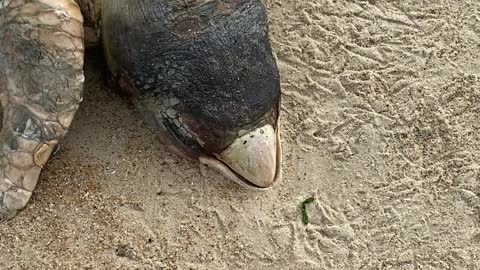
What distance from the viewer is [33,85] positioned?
2283 mm

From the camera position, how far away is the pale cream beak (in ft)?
7.78

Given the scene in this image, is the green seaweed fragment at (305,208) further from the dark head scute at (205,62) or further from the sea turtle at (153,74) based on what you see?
the dark head scute at (205,62)

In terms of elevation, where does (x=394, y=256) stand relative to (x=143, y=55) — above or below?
below

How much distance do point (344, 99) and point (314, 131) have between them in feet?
0.51

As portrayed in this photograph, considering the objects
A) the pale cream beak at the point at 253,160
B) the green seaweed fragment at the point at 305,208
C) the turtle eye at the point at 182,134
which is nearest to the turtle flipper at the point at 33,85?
the turtle eye at the point at 182,134

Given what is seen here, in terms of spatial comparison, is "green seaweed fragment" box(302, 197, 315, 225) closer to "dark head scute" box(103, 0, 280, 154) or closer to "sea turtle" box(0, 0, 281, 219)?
"sea turtle" box(0, 0, 281, 219)

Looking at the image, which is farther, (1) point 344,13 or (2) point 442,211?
(1) point 344,13

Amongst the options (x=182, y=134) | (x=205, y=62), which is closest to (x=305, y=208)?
(x=182, y=134)

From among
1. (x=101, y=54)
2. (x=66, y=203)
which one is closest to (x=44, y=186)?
(x=66, y=203)

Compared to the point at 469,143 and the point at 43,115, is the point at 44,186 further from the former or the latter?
the point at 469,143

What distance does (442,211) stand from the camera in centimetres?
256

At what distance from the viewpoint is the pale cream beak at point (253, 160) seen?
2.37 m

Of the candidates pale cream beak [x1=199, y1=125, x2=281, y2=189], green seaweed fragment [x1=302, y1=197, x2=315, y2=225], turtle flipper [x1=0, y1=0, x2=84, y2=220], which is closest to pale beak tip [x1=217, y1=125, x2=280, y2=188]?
pale cream beak [x1=199, y1=125, x2=281, y2=189]

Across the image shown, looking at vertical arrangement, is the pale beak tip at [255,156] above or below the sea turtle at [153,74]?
below
